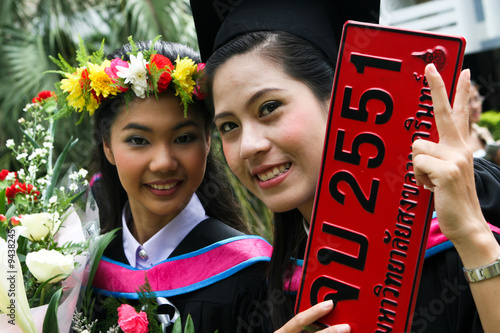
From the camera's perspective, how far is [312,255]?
4.71ft

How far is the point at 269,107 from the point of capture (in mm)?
1609

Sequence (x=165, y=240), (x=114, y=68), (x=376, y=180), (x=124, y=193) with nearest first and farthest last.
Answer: (x=376, y=180) < (x=114, y=68) < (x=165, y=240) < (x=124, y=193)

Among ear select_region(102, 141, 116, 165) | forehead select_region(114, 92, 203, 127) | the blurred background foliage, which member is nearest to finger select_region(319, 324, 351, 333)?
forehead select_region(114, 92, 203, 127)

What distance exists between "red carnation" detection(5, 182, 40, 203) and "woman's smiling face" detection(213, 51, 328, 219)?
73 centimetres

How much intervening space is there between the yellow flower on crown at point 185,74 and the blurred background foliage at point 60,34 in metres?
3.54

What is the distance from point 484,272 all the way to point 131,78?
1.41 metres

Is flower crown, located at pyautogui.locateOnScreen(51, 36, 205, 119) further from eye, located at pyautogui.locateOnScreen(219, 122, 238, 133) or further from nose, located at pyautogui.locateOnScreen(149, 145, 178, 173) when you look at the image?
eye, located at pyautogui.locateOnScreen(219, 122, 238, 133)

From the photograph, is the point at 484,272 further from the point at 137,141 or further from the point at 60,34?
→ the point at 60,34

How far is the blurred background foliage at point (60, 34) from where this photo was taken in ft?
18.4

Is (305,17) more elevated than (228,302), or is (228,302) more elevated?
(305,17)

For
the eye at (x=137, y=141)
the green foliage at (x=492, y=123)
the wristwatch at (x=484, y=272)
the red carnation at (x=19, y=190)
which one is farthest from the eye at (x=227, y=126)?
the green foliage at (x=492, y=123)

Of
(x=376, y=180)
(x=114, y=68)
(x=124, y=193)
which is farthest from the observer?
(x=124, y=193)

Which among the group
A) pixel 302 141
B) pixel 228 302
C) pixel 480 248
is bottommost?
pixel 228 302

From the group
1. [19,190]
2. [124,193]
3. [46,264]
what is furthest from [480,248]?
[124,193]
